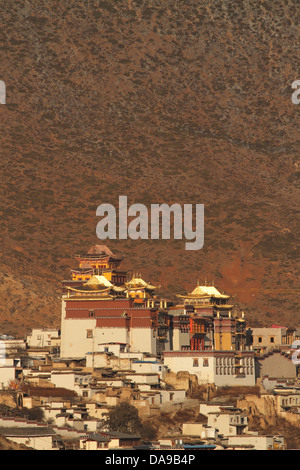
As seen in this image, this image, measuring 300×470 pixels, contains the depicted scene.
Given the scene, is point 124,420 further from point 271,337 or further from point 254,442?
point 271,337

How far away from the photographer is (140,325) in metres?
126

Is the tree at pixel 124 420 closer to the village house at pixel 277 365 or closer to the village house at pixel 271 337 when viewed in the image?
the village house at pixel 277 365

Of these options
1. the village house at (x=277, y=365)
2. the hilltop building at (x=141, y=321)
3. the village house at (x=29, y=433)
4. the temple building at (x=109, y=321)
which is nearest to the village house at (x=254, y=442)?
the village house at (x=29, y=433)

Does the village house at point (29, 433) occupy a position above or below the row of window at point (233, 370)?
below

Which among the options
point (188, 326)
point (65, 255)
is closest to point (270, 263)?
point (65, 255)

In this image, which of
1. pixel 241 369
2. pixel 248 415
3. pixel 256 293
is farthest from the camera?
pixel 256 293

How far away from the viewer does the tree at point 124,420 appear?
10762cm

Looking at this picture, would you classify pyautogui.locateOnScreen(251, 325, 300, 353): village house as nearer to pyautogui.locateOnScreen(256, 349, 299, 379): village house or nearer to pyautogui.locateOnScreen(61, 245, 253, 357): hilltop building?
pyautogui.locateOnScreen(61, 245, 253, 357): hilltop building

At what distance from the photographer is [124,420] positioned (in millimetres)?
108438

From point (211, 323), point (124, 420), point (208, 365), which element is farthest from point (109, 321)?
point (124, 420)

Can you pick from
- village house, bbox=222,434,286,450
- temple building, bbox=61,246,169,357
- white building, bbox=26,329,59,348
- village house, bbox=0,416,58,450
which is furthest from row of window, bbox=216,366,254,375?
village house, bbox=0,416,58,450

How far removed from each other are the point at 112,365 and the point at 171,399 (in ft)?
27.1

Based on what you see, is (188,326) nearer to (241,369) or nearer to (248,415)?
(241,369)

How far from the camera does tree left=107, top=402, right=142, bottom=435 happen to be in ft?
353
